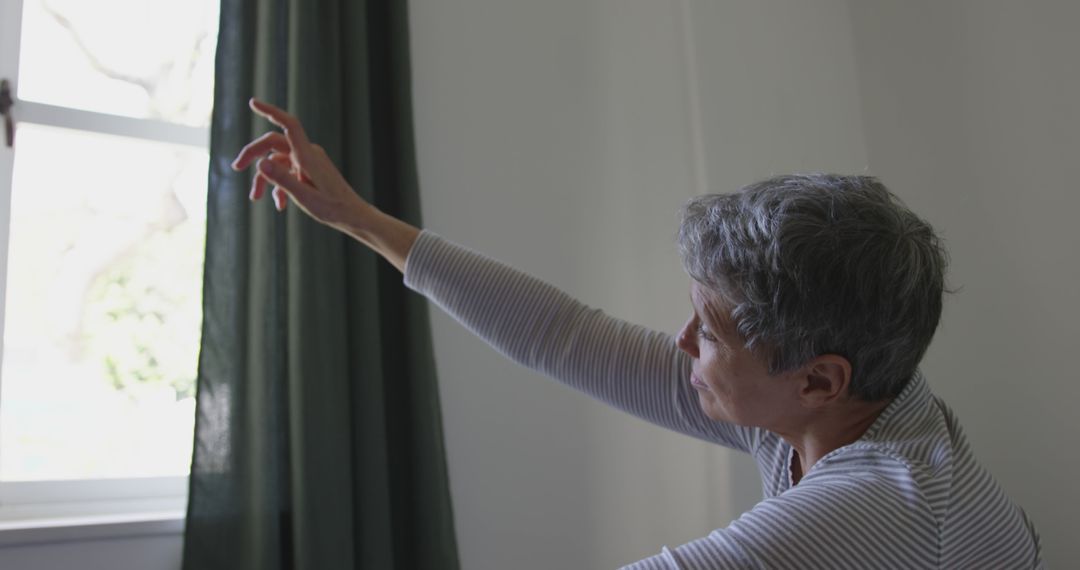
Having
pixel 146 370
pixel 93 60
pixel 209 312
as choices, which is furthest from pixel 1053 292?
pixel 93 60

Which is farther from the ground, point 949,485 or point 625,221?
point 625,221

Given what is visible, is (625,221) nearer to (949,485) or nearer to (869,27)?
(869,27)

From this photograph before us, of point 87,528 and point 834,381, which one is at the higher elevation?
point 834,381

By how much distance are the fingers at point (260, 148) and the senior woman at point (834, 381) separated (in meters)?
0.58

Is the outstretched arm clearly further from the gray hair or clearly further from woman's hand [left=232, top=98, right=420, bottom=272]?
the gray hair

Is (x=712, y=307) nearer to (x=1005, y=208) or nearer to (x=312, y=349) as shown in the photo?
(x=312, y=349)

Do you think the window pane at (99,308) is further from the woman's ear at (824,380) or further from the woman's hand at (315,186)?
the woman's ear at (824,380)

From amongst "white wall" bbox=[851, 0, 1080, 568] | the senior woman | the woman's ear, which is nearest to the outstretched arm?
the senior woman

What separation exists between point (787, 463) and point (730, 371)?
0.19m

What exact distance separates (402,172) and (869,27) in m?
1.52

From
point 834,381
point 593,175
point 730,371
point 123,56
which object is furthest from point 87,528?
point 593,175

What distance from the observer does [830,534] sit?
740 millimetres

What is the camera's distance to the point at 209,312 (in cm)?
160

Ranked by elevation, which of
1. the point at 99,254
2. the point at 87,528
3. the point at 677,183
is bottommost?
the point at 87,528
